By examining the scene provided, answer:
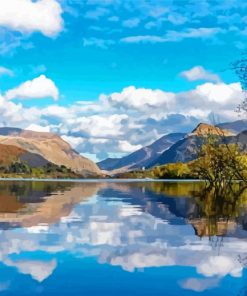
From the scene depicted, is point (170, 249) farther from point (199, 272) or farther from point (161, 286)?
point (161, 286)

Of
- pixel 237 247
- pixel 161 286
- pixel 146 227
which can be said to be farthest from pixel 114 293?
pixel 146 227

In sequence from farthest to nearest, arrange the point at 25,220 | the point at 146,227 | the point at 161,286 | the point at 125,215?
1. the point at 125,215
2. the point at 25,220
3. the point at 146,227
4. the point at 161,286

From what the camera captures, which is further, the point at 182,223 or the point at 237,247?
the point at 182,223

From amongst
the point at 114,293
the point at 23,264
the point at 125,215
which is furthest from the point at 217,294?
the point at 125,215

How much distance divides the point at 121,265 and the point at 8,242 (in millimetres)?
8099

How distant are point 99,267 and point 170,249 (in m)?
5.85

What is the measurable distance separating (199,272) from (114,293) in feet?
15.7

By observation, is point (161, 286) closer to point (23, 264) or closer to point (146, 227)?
point (23, 264)

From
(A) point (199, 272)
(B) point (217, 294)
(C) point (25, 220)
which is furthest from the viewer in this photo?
(C) point (25, 220)

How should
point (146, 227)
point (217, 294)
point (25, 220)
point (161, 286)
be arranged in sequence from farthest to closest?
point (25, 220) < point (146, 227) < point (161, 286) < point (217, 294)

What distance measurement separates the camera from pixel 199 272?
67.5 ft

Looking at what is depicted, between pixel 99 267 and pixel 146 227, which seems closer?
pixel 99 267

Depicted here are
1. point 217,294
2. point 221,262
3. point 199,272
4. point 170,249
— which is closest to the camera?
point 217,294

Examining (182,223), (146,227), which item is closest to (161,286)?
(146,227)
